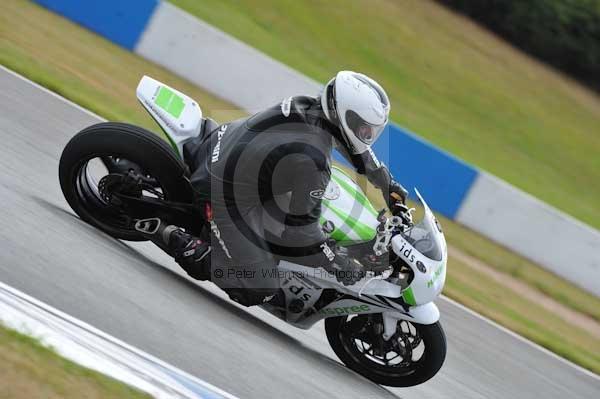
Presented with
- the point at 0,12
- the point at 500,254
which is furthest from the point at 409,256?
the point at 0,12

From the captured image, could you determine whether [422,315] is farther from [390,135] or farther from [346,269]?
[390,135]

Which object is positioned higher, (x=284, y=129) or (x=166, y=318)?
(x=284, y=129)

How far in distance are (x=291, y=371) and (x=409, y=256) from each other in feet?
3.40

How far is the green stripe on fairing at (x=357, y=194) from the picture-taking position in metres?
5.98

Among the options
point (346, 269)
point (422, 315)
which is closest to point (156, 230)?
point (346, 269)

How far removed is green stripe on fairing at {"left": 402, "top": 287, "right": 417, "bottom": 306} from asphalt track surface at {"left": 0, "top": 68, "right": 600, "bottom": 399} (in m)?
0.67

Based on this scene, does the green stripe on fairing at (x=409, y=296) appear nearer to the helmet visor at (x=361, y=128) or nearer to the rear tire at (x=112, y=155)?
the helmet visor at (x=361, y=128)

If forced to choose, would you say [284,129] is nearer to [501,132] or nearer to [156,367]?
[156,367]

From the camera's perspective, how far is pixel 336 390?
552 cm

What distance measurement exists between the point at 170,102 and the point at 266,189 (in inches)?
40.3

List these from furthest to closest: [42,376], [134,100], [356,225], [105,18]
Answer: [105,18] < [134,100] < [356,225] < [42,376]

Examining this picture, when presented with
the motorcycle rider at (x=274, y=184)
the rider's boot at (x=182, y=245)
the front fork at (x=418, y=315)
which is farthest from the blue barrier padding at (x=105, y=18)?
the front fork at (x=418, y=315)

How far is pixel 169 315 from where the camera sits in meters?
5.36

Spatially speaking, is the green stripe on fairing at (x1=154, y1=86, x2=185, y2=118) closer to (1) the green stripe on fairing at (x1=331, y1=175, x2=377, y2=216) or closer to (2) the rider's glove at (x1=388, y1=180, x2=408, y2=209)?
(1) the green stripe on fairing at (x1=331, y1=175, x2=377, y2=216)
